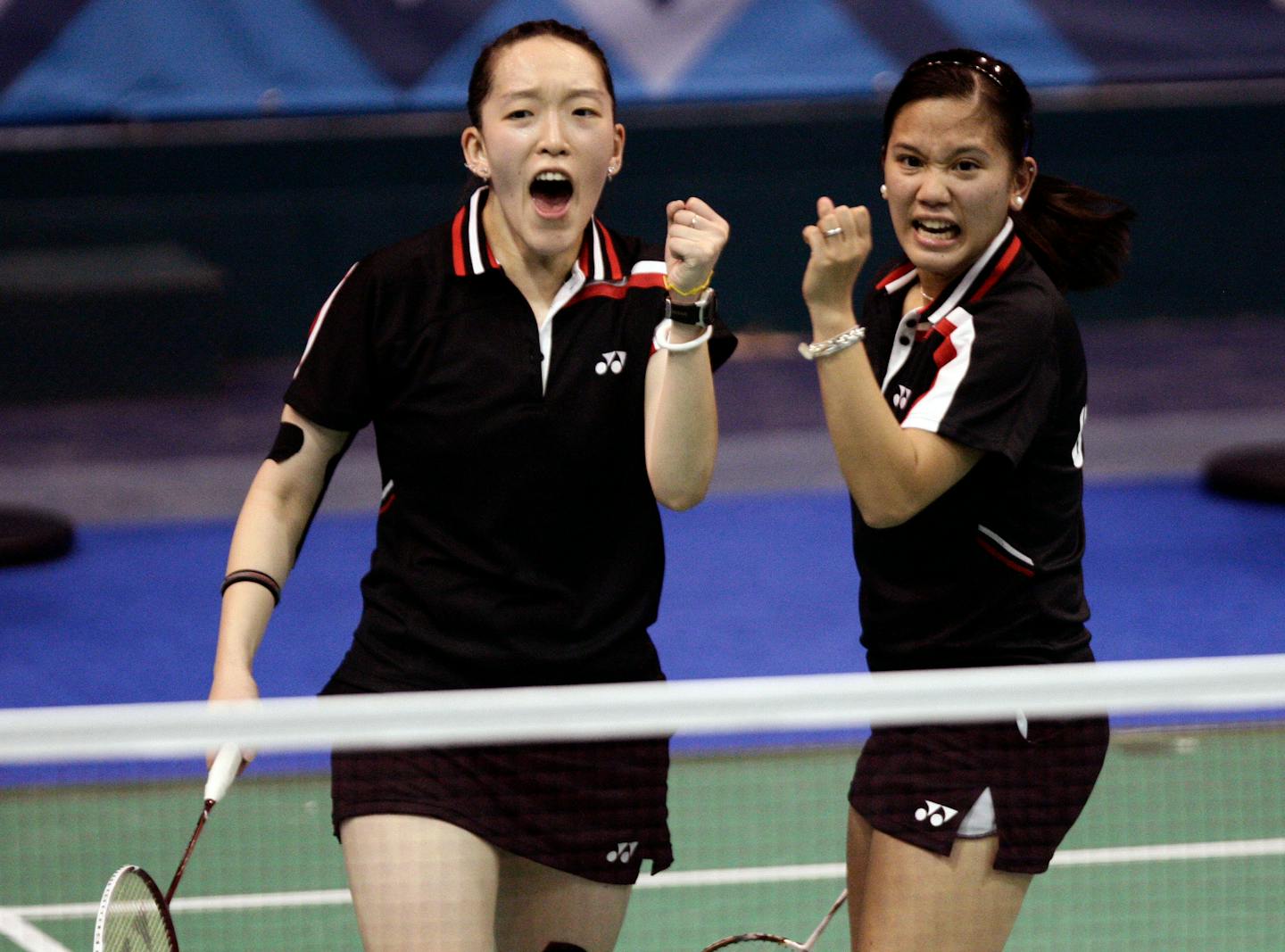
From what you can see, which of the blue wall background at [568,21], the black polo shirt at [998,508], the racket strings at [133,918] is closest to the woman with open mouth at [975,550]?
the black polo shirt at [998,508]

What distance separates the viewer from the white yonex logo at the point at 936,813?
2576mm

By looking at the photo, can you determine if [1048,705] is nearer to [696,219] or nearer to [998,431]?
[998,431]

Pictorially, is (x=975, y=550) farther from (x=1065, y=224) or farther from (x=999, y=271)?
(x=1065, y=224)

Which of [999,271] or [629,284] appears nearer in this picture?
[999,271]

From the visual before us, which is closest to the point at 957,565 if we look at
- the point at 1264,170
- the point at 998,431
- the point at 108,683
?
the point at 998,431

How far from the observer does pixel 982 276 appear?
2613 mm

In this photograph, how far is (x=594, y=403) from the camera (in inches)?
105

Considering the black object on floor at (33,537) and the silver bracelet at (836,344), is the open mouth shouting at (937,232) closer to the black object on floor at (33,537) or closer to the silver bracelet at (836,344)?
the silver bracelet at (836,344)

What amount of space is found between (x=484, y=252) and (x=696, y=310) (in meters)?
0.41

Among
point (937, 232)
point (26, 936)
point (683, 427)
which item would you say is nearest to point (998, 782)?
point (683, 427)

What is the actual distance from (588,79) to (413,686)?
34.8 inches

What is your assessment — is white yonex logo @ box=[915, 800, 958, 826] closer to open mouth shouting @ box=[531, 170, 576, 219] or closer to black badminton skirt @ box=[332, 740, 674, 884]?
black badminton skirt @ box=[332, 740, 674, 884]

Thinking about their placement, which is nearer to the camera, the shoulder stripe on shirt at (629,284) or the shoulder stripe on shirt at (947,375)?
the shoulder stripe on shirt at (947,375)

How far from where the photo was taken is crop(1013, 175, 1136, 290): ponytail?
9.11ft
